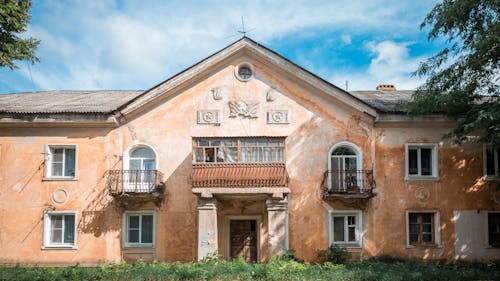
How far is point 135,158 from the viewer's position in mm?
20844

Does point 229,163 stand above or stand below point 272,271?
above

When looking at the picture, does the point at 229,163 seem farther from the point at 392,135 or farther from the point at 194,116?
the point at 392,135

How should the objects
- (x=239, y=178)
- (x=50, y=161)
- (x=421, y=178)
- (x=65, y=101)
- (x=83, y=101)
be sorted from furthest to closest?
1. (x=65, y=101)
2. (x=83, y=101)
3. (x=50, y=161)
4. (x=421, y=178)
5. (x=239, y=178)

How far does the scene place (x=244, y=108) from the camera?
20.6 meters

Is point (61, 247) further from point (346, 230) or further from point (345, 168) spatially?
point (345, 168)

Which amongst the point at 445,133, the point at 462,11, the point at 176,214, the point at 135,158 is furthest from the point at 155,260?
the point at 462,11

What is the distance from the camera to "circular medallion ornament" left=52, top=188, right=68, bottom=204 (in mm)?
20359

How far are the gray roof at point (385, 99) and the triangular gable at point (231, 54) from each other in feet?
2.83

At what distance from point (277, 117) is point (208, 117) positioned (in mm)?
2905

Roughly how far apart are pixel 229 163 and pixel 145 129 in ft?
13.8

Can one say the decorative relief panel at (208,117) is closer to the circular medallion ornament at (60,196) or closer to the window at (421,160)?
the circular medallion ornament at (60,196)

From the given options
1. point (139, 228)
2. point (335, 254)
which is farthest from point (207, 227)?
point (335, 254)

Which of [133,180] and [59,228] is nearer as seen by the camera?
[133,180]

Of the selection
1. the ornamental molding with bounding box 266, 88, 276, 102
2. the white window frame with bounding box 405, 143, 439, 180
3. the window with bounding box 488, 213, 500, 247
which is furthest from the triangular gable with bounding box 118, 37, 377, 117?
the window with bounding box 488, 213, 500, 247
